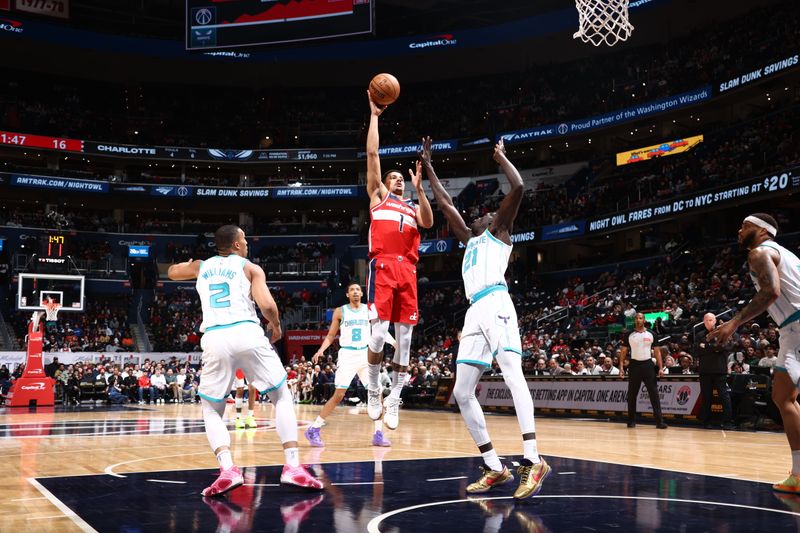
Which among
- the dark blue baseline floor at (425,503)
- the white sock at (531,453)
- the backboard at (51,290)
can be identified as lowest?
the dark blue baseline floor at (425,503)

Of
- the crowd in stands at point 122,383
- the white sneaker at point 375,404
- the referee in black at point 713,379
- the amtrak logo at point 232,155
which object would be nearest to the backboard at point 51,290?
the crowd in stands at point 122,383

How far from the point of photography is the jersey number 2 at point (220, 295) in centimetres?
578

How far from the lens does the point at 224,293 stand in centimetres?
580

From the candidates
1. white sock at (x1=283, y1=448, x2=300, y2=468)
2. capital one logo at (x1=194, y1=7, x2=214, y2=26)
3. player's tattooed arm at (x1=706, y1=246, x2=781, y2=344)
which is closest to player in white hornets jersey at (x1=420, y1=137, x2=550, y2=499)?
white sock at (x1=283, y1=448, x2=300, y2=468)

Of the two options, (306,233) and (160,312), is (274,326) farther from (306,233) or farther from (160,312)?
(306,233)

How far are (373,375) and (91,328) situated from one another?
31.8m

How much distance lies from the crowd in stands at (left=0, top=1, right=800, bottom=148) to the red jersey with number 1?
87.9 feet

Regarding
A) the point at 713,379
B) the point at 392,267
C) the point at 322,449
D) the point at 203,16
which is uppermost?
the point at 203,16

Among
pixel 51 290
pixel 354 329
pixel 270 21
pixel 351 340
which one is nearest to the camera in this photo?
pixel 351 340

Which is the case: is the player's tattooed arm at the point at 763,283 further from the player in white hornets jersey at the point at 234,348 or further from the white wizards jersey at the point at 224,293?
the white wizards jersey at the point at 224,293

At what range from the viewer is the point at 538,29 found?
38.8 metres

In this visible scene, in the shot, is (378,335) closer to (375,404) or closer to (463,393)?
(375,404)

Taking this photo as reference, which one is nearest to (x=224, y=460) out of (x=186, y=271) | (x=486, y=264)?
(x=186, y=271)

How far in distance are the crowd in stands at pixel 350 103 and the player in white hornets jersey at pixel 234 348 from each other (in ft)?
98.1
